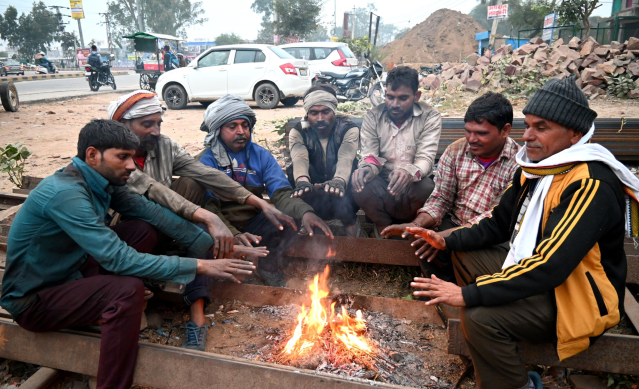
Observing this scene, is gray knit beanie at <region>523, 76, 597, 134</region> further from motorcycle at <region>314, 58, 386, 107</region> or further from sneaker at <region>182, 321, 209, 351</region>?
motorcycle at <region>314, 58, 386, 107</region>

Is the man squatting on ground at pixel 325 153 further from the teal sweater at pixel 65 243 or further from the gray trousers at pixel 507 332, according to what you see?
the gray trousers at pixel 507 332

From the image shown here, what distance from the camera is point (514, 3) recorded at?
139 ft

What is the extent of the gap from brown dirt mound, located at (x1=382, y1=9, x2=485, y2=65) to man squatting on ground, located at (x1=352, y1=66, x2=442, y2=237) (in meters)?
34.2

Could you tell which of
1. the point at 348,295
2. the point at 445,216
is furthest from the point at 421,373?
the point at 445,216

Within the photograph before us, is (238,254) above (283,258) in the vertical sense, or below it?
above

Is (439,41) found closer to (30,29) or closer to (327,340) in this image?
(327,340)

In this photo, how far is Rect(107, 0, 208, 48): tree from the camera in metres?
53.0

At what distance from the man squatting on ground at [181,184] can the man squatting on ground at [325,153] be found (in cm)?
69

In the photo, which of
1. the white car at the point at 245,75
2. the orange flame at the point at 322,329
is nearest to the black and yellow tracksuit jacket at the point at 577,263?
Result: the orange flame at the point at 322,329

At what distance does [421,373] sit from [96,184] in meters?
2.14

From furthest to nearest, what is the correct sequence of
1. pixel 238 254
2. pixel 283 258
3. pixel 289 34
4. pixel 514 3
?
pixel 514 3 < pixel 289 34 < pixel 283 258 < pixel 238 254

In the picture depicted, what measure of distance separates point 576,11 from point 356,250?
949 inches

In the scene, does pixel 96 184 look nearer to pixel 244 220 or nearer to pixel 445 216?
pixel 244 220

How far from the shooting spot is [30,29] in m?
45.8
